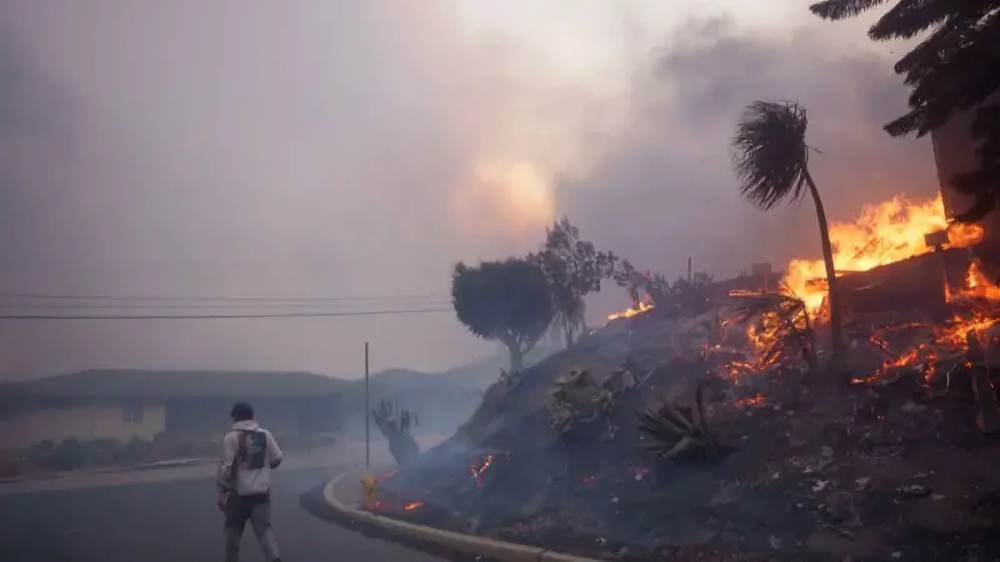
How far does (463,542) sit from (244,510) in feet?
13.2

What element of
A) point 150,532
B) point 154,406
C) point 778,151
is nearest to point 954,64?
point 778,151

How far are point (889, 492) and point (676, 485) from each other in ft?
9.31

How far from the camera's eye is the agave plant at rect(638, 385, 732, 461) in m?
10.5

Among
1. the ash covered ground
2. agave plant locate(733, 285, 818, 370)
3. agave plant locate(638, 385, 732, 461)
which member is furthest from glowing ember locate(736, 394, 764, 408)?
agave plant locate(638, 385, 732, 461)

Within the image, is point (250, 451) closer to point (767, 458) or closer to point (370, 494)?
point (767, 458)

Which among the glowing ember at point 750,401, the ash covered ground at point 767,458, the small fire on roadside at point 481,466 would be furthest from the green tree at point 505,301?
the glowing ember at point 750,401

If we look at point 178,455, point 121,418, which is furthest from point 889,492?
point 121,418

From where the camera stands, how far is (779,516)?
8367mm

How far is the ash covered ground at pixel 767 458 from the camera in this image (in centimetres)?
776

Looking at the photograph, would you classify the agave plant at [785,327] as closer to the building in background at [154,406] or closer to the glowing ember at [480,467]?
the glowing ember at [480,467]

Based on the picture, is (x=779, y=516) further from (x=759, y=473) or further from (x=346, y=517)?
(x=346, y=517)

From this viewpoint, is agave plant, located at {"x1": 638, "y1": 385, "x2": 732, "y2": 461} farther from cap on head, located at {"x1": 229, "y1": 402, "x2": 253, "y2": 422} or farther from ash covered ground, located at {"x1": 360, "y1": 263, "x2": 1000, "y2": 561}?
cap on head, located at {"x1": 229, "y1": 402, "x2": 253, "y2": 422}

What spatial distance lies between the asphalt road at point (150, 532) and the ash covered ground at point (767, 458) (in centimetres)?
170

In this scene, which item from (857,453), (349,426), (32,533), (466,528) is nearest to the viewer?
(857,453)
